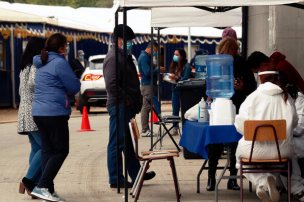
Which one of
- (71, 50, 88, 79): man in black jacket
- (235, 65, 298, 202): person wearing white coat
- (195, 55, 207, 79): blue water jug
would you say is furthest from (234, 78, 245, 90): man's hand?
(71, 50, 88, 79): man in black jacket

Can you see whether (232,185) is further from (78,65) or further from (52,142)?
(78,65)

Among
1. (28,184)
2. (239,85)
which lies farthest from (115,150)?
(239,85)

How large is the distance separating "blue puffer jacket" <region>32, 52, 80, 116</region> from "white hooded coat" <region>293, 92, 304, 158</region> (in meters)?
2.49

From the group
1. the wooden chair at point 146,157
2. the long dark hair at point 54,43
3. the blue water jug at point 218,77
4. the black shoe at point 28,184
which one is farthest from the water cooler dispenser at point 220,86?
the black shoe at point 28,184

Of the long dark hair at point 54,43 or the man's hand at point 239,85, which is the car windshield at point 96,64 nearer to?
the man's hand at point 239,85

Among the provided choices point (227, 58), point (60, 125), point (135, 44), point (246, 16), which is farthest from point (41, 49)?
point (135, 44)

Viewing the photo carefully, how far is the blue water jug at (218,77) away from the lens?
7312 mm

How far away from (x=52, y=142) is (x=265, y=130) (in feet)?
7.72

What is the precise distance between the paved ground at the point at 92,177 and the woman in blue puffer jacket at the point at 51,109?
0.51 meters

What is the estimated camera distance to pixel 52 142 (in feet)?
19.9

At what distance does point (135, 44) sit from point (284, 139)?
1854 cm

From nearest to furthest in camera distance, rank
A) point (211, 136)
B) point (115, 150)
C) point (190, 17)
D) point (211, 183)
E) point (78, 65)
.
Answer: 1. point (211, 136)
2. point (211, 183)
3. point (115, 150)
4. point (190, 17)
5. point (78, 65)

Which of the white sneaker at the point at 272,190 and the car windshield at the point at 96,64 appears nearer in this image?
the white sneaker at the point at 272,190

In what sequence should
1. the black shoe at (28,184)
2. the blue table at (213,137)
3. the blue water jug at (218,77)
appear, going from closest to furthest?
the blue table at (213,137) < the black shoe at (28,184) < the blue water jug at (218,77)
